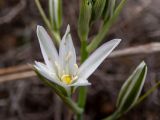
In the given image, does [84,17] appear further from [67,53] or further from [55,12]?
[55,12]

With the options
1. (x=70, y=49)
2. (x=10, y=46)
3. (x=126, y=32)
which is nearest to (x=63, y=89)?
(x=70, y=49)

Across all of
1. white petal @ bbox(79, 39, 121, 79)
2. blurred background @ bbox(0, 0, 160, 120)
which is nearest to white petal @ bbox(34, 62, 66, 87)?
white petal @ bbox(79, 39, 121, 79)

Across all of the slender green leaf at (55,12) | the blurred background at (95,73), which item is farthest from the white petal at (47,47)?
the blurred background at (95,73)

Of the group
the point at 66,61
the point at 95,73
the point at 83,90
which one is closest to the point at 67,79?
the point at 66,61

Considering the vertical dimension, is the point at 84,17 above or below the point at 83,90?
above

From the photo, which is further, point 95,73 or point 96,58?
point 95,73
